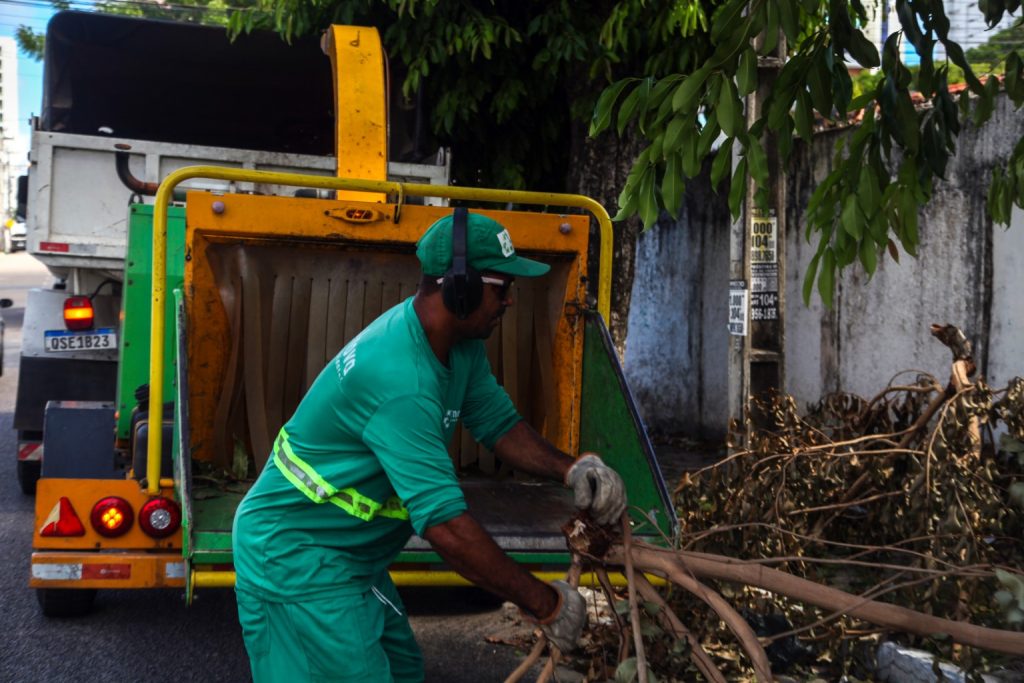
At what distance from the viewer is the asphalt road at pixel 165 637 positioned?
14.8 ft

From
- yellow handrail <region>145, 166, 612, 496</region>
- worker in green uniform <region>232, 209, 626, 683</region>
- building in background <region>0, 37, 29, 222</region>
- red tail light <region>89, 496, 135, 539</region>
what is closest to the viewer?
worker in green uniform <region>232, 209, 626, 683</region>

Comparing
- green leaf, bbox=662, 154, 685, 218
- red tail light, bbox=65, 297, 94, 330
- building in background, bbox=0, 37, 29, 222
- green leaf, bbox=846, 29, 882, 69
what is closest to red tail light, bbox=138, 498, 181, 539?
green leaf, bbox=662, 154, 685, 218

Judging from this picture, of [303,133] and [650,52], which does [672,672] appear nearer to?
[650,52]

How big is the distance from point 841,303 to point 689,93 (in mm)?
6049

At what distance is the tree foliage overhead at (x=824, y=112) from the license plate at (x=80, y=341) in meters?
4.55

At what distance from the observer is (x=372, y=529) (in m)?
2.78

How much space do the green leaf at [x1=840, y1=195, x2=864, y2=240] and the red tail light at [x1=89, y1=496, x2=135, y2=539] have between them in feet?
9.35

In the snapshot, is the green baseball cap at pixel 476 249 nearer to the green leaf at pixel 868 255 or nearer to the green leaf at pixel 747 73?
the green leaf at pixel 747 73

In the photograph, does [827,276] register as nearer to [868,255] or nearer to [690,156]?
[868,255]

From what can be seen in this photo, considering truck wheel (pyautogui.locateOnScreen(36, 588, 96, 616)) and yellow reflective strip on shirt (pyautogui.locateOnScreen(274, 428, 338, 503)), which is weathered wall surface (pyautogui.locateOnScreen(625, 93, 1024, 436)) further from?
truck wheel (pyautogui.locateOnScreen(36, 588, 96, 616))

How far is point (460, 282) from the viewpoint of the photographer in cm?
267

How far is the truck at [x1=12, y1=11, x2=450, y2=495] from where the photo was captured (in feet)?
22.1

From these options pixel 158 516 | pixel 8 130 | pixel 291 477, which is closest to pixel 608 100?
pixel 291 477

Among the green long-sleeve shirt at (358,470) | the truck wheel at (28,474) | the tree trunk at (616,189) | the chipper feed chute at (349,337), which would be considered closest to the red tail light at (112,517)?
the chipper feed chute at (349,337)
